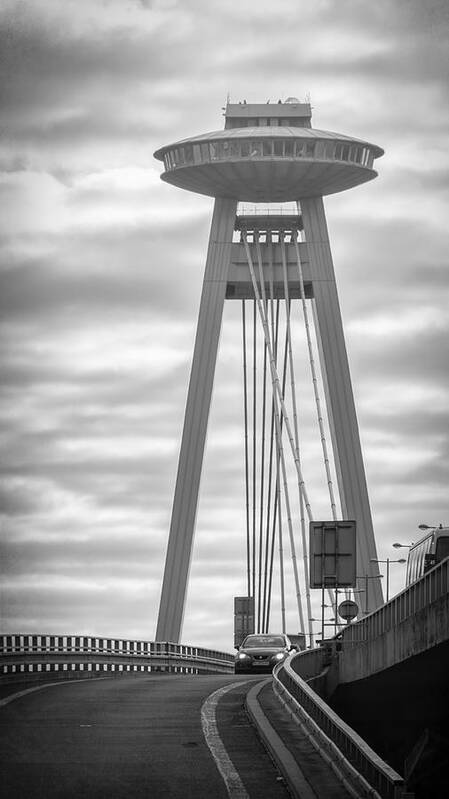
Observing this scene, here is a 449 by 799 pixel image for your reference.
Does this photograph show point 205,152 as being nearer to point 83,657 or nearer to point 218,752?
point 83,657

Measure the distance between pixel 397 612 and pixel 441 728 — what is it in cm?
563

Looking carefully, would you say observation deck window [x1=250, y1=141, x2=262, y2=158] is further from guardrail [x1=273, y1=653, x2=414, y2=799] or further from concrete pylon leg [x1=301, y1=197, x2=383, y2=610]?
guardrail [x1=273, y1=653, x2=414, y2=799]

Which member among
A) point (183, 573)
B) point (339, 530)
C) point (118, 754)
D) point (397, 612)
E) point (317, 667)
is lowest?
point (118, 754)

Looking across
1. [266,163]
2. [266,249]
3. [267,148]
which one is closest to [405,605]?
[266,249]

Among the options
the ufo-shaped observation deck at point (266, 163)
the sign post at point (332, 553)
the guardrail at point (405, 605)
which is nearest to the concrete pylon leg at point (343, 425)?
the ufo-shaped observation deck at point (266, 163)

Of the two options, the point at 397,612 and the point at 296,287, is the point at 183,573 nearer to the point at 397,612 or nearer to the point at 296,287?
the point at 296,287

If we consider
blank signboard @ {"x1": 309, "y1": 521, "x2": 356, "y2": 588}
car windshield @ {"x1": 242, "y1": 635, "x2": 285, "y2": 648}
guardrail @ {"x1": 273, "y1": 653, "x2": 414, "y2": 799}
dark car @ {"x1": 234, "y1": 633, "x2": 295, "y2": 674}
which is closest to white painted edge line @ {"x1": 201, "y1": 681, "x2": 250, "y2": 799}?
guardrail @ {"x1": 273, "y1": 653, "x2": 414, "y2": 799}

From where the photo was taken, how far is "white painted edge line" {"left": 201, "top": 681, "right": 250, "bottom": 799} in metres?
20.2

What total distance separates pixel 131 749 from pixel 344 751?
3646 millimetres

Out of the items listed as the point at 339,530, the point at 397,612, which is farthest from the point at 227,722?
the point at 339,530

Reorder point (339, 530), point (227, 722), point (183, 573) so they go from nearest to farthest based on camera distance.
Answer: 1. point (227, 722)
2. point (339, 530)
3. point (183, 573)

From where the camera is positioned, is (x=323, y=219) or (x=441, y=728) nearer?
(x=441, y=728)

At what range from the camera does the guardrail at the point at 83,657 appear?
4339 cm

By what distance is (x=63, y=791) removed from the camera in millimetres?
19828
